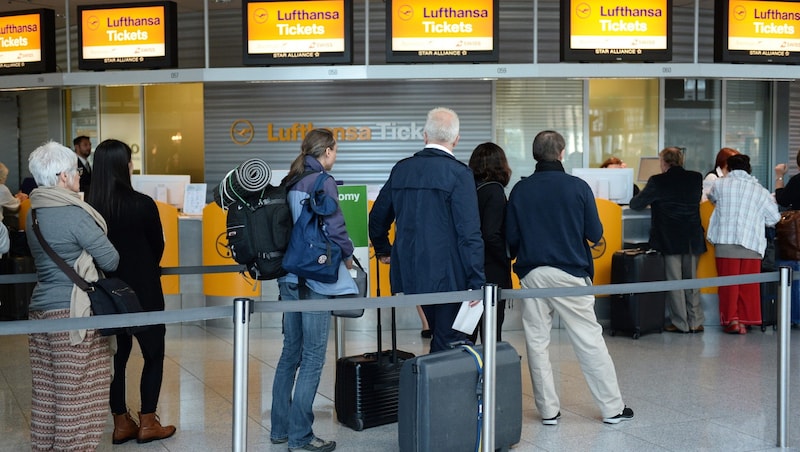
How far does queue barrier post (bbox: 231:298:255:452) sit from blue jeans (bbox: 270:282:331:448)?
81 cm

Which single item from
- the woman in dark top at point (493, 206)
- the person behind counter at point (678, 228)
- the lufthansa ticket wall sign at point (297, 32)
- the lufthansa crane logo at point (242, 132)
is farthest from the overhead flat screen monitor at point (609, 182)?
the lufthansa crane logo at point (242, 132)

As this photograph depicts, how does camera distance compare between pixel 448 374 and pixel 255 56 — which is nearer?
pixel 448 374

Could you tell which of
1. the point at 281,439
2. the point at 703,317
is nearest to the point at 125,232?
the point at 281,439

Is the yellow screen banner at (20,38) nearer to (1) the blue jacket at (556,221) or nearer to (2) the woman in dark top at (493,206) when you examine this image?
(2) the woman in dark top at (493,206)

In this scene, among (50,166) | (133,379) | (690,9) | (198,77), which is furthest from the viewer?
(690,9)

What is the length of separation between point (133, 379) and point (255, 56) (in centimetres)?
344

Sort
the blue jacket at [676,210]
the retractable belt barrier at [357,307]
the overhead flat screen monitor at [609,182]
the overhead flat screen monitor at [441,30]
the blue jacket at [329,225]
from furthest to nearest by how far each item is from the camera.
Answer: the overhead flat screen monitor at [609,182], the overhead flat screen monitor at [441,30], the blue jacket at [676,210], the blue jacket at [329,225], the retractable belt barrier at [357,307]

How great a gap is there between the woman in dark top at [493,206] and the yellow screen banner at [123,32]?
14.7 ft

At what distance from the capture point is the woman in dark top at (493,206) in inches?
184

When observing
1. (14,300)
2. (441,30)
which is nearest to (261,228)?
(441,30)

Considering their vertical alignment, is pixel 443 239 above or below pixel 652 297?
above

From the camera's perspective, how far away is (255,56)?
7996 millimetres

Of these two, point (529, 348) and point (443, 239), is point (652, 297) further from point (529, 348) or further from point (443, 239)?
point (443, 239)

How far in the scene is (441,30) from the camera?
7773 mm
